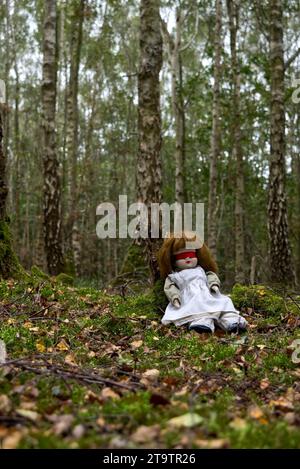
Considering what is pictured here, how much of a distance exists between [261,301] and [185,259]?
3.82ft

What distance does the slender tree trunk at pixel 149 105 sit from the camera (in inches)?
A: 325

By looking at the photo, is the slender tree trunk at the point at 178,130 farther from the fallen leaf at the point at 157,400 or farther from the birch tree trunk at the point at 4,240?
the fallen leaf at the point at 157,400

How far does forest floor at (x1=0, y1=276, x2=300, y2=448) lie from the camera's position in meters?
2.26

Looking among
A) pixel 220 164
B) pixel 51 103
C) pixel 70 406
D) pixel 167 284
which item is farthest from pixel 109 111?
pixel 70 406

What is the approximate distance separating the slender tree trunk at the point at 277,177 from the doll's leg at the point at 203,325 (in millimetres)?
4104

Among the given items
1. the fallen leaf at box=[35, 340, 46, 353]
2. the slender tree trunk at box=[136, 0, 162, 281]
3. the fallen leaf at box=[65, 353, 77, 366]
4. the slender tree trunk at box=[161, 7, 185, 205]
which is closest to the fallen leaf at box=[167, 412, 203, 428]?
the fallen leaf at box=[65, 353, 77, 366]

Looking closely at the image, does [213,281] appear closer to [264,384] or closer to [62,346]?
[62,346]

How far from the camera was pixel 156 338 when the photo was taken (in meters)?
5.11

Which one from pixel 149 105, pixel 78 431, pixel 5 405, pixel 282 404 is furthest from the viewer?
pixel 149 105

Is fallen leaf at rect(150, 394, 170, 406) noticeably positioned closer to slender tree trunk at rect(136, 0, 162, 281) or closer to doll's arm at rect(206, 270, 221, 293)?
doll's arm at rect(206, 270, 221, 293)

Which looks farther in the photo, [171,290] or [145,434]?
[171,290]

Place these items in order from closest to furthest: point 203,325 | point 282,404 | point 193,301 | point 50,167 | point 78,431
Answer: point 78,431, point 282,404, point 203,325, point 193,301, point 50,167

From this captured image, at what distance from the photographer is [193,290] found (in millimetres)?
5816

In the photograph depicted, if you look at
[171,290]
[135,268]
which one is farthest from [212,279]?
[135,268]
